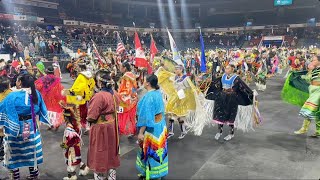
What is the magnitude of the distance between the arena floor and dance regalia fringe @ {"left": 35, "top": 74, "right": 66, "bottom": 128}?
1.75 ft

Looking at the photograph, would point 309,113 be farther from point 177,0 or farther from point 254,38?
point 177,0

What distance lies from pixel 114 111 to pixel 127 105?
2.05 m

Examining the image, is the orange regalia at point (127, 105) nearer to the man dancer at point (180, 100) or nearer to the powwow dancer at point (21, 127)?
the man dancer at point (180, 100)

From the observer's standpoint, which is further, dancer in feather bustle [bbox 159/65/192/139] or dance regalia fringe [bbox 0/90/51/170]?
dancer in feather bustle [bbox 159/65/192/139]

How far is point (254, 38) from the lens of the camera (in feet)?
128

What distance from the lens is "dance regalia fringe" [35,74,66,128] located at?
672cm

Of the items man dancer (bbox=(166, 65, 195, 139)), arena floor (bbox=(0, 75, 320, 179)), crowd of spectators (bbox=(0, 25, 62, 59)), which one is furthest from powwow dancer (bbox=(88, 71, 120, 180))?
crowd of spectators (bbox=(0, 25, 62, 59))

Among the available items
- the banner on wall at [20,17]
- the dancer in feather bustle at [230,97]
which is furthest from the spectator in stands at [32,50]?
the dancer in feather bustle at [230,97]

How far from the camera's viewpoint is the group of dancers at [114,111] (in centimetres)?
391

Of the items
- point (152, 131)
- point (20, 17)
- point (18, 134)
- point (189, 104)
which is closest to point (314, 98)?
point (189, 104)

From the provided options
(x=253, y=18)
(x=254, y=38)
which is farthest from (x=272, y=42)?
(x=253, y=18)

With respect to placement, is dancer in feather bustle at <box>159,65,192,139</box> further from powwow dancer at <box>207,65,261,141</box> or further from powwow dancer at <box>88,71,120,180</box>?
powwow dancer at <box>88,71,120,180</box>

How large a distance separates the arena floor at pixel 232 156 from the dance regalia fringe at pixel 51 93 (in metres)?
0.53

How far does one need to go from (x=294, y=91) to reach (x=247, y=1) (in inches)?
1470
